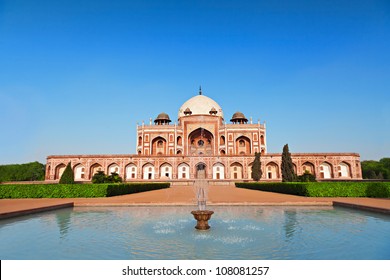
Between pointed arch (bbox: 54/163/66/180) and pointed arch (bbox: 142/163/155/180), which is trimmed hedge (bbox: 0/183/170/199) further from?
pointed arch (bbox: 54/163/66/180)

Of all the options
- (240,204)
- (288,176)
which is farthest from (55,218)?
(288,176)

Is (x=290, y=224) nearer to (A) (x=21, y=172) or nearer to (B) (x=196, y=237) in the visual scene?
(B) (x=196, y=237)

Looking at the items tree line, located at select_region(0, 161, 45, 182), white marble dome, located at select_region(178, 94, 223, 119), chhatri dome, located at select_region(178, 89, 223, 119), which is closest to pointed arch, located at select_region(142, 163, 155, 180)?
chhatri dome, located at select_region(178, 89, 223, 119)

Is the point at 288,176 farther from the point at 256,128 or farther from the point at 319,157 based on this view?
the point at 256,128

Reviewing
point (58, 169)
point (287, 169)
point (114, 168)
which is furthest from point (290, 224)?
point (58, 169)

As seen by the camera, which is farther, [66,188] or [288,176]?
[288,176]

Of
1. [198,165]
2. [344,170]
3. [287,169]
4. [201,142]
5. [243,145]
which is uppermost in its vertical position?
[201,142]
